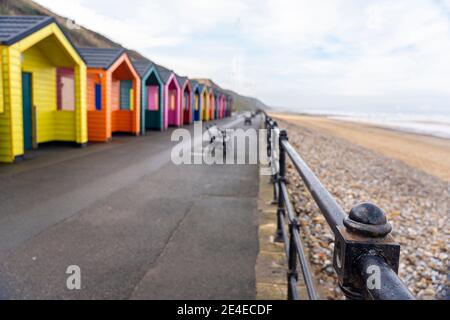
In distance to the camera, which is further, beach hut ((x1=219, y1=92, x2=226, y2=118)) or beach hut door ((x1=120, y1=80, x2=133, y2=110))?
beach hut ((x1=219, y1=92, x2=226, y2=118))

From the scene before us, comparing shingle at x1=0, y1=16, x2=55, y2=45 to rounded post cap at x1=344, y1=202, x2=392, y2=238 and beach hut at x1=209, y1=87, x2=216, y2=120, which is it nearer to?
rounded post cap at x1=344, y1=202, x2=392, y2=238

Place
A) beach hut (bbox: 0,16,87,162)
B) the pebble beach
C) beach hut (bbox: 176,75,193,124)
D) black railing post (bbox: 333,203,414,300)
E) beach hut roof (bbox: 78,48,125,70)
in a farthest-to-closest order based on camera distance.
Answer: beach hut (bbox: 176,75,193,124), beach hut roof (bbox: 78,48,125,70), beach hut (bbox: 0,16,87,162), the pebble beach, black railing post (bbox: 333,203,414,300)

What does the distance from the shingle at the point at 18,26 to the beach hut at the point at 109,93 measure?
10.5 feet

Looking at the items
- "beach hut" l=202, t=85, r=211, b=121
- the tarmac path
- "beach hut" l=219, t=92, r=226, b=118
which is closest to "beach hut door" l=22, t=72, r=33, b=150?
the tarmac path

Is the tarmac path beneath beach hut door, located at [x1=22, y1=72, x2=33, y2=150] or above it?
beneath

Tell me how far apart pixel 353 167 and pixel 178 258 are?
11.4 metres

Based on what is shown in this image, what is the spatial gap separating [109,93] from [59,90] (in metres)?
1.77

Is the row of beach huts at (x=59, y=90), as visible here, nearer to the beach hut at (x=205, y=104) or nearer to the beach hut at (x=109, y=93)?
the beach hut at (x=109, y=93)

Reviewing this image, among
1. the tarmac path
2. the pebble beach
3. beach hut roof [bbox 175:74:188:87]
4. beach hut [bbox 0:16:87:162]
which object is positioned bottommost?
the pebble beach

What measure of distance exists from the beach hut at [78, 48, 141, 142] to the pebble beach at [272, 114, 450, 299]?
289 inches

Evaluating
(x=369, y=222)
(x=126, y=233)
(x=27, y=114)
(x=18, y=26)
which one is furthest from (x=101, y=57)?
(x=369, y=222)

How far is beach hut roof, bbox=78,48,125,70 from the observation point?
1369 cm

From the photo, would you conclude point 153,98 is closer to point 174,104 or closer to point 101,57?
point 174,104
